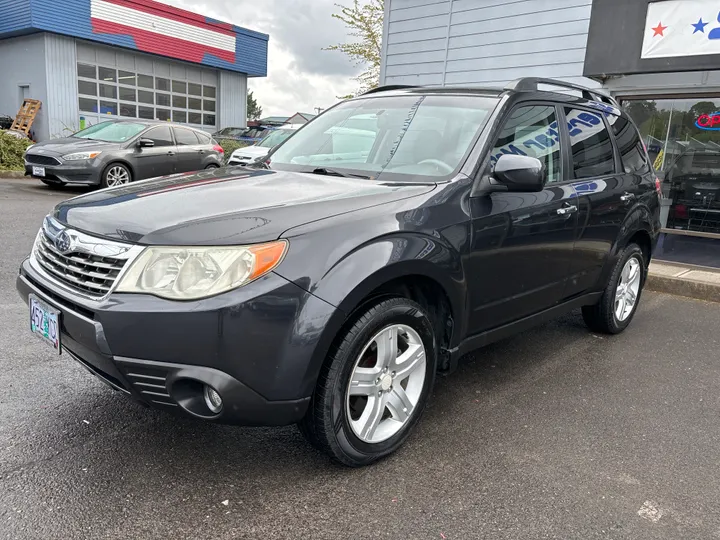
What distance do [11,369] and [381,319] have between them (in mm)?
2312

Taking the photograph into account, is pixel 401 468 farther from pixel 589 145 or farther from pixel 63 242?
pixel 589 145

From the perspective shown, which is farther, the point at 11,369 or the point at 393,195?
the point at 11,369

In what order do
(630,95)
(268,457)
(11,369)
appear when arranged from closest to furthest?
(268,457) → (11,369) → (630,95)

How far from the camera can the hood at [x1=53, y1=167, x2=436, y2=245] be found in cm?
221

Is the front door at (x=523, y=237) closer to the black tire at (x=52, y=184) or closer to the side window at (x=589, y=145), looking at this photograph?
the side window at (x=589, y=145)

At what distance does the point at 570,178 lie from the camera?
12.3 ft

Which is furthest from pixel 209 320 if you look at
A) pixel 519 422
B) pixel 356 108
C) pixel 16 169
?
pixel 16 169

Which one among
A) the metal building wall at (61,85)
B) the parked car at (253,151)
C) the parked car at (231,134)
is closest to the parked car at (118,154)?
the parked car at (253,151)

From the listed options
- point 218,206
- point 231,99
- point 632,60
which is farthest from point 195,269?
point 231,99

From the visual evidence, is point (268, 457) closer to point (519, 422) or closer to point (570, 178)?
point (519, 422)

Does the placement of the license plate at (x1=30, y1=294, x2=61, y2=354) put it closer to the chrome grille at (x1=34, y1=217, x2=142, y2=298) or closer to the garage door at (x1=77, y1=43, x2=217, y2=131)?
the chrome grille at (x1=34, y1=217, x2=142, y2=298)

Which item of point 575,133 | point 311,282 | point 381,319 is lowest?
point 381,319

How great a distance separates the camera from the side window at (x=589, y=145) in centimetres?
383

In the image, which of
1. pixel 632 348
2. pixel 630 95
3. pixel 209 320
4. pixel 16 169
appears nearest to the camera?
pixel 209 320
